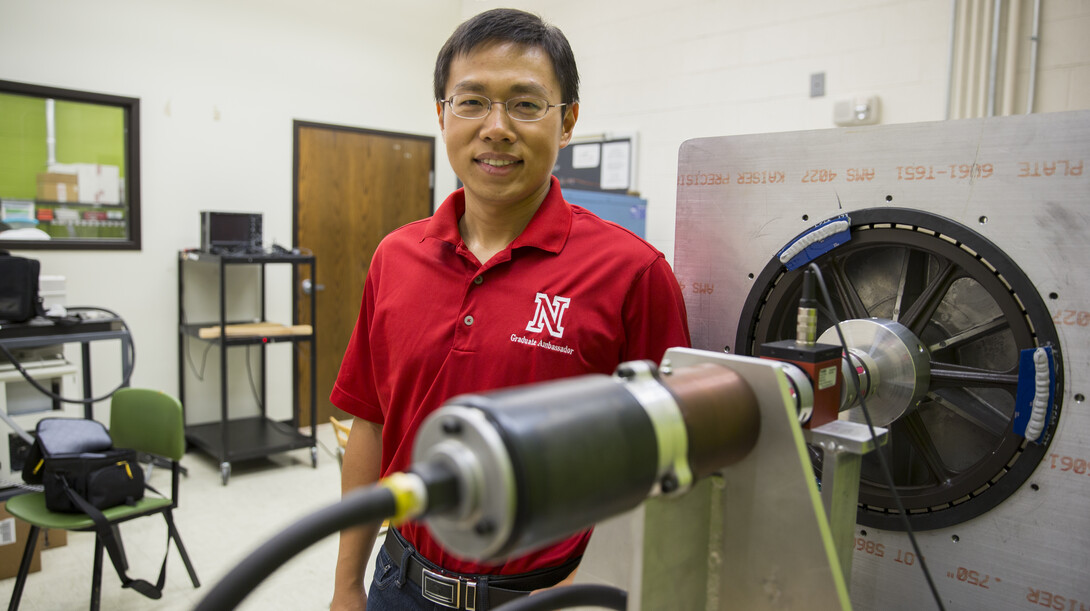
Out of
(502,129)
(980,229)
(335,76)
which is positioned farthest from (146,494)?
(335,76)

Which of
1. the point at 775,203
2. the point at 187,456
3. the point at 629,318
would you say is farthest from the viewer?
the point at 187,456

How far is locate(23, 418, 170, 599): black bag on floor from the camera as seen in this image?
7.72 ft

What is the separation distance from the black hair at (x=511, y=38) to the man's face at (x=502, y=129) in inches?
0.4

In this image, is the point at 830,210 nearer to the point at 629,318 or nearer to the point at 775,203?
the point at 775,203

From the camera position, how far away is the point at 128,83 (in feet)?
12.9

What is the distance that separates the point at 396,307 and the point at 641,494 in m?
0.75

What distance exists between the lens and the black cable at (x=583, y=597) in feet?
2.04

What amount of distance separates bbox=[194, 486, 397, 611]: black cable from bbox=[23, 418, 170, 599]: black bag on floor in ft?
7.57

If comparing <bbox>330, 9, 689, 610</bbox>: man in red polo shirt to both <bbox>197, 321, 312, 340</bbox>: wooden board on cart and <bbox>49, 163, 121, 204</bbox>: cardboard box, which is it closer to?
<bbox>197, 321, 312, 340</bbox>: wooden board on cart

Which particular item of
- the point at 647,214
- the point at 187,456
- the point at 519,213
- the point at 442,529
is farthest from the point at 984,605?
Result: the point at 187,456

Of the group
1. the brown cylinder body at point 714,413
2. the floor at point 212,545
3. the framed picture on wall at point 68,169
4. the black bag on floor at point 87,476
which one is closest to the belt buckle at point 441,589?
the brown cylinder body at point 714,413

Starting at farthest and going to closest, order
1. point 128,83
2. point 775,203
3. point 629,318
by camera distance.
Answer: point 128,83 → point 629,318 → point 775,203

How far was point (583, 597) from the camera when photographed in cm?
64

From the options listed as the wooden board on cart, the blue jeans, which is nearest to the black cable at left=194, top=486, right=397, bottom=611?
the blue jeans
